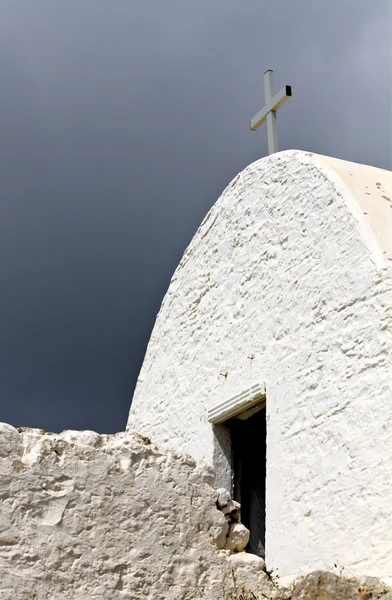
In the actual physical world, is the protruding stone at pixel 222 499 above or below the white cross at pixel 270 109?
below

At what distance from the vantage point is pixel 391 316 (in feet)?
22.7

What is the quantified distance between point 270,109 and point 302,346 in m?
3.48

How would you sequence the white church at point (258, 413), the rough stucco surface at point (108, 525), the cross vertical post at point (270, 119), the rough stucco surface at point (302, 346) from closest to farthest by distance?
the rough stucco surface at point (108, 525), the white church at point (258, 413), the rough stucco surface at point (302, 346), the cross vertical post at point (270, 119)

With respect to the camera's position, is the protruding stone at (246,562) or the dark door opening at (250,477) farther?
the dark door opening at (250,477)

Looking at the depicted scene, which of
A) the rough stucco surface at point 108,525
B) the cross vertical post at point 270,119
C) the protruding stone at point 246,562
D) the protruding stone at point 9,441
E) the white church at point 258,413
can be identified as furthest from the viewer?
the cross vertical post at point 270,119

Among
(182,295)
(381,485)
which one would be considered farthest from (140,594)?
(182,295)

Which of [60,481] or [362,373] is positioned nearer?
[60,481]

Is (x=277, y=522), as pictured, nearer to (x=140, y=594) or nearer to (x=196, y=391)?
(x=196, y=391)

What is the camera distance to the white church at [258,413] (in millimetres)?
5379

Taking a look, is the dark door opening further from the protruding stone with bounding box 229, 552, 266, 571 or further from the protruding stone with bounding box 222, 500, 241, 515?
the protruding stone with bounding box 229, 552, 266, 571

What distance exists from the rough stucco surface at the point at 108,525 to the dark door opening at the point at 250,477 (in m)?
3.30

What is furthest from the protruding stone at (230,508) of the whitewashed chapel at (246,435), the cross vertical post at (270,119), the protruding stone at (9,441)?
the cross vertical post at (270,119)

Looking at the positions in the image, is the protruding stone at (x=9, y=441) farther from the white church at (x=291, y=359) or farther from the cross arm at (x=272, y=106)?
the cross arm at (x=272, y=106)

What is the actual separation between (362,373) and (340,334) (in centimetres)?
46
